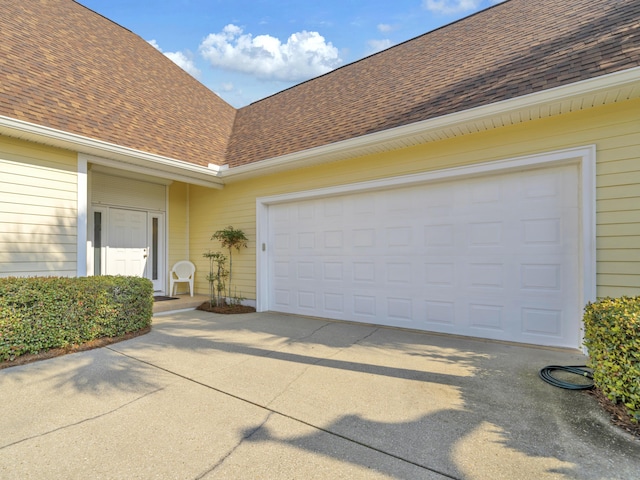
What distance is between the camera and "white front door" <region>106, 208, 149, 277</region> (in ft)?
23.5

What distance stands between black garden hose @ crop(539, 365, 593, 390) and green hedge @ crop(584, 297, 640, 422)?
0.20 metres

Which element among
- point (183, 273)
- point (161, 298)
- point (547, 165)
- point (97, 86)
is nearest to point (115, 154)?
point (97, 86)

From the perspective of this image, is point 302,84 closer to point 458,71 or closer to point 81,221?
point 458,71

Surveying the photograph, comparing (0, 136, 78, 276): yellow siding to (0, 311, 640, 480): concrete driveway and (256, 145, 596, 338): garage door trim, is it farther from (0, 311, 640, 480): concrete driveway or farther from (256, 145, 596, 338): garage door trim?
(256, 145, 596, 338): garage door trim

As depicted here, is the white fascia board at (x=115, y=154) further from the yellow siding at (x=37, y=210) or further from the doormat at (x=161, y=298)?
the doormat at (x=161, y=298)

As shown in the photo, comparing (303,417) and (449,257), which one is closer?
(303,417)

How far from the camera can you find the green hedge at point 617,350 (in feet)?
7.15

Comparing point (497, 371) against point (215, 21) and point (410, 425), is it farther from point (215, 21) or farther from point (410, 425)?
point (215, 21)

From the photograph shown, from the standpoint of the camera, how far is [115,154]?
217 inches

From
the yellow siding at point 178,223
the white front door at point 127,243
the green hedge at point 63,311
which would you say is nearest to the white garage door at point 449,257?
the green hedge at point 63,311

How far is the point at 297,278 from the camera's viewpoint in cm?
650

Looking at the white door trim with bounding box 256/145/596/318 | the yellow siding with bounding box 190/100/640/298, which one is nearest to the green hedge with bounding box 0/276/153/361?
the white door trim with bounding box 256/145/596/318

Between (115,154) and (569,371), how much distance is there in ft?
22.8

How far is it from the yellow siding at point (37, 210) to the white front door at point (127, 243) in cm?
200
